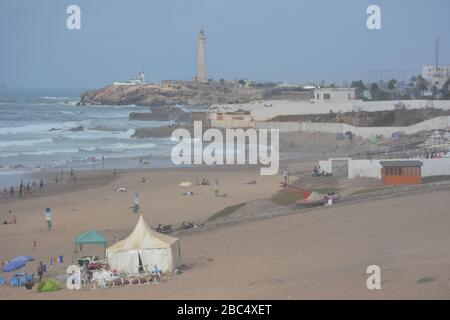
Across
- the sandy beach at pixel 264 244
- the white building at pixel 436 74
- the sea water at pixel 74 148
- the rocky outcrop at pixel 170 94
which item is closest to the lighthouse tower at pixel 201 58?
the rocky outcrop at pixel 170 94

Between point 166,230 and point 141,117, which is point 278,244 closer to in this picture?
point 166,230

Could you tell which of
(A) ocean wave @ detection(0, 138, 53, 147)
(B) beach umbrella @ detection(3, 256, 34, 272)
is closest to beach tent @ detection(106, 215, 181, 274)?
(B) beach umbrella @ detection(3, 256, 34, 272)

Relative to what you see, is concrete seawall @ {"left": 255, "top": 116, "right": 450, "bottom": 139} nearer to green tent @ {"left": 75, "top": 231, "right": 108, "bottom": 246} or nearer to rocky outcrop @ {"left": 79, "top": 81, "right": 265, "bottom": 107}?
green tent @ {"left": 75, "top": 231, "right": 108, "bottom": 246}

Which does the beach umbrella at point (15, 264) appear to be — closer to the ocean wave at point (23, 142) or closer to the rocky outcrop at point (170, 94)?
the ocean wave at point (23, 142)

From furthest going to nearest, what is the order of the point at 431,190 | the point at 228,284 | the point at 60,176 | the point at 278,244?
the point at 60,176 → the point at 431,190 → the point at 278,244 → the point at 228,284
